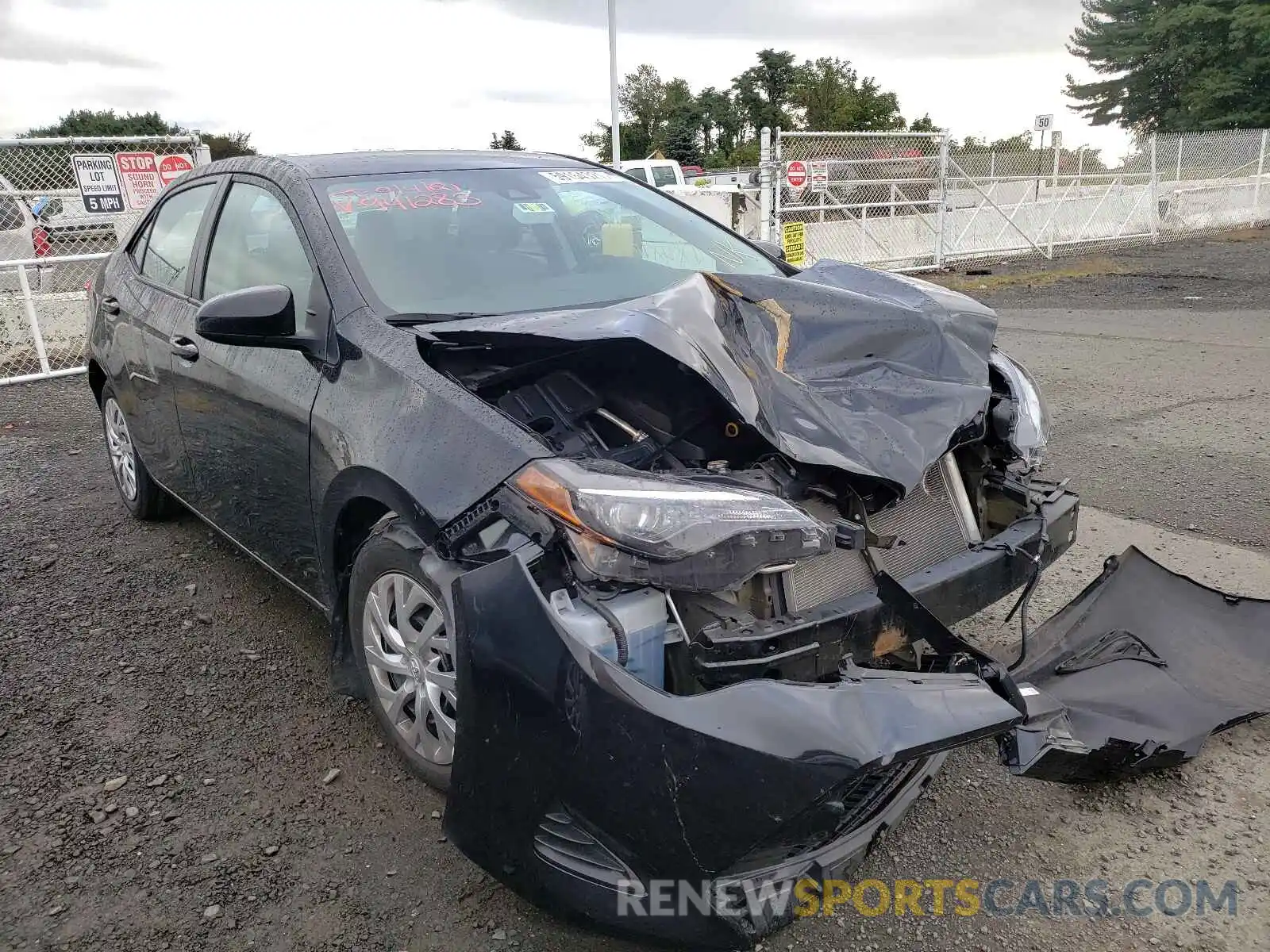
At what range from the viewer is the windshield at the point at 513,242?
2971 millimetres

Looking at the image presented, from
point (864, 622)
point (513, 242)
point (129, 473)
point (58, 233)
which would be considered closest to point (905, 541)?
point (864, 622)

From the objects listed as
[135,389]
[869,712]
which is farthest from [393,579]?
[135,389]

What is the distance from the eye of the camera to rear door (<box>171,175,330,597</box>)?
287cm

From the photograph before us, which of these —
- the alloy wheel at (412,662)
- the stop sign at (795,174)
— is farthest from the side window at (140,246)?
the stop sign at (795,174)

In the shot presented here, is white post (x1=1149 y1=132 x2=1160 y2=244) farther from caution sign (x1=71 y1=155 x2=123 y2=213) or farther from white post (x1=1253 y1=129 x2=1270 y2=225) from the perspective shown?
caution sign (x1=71 y1=155 x2=123 y2=213)

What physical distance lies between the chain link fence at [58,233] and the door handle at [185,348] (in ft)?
19.4

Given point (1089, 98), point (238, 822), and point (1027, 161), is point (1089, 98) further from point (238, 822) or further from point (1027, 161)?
point (238, 822)

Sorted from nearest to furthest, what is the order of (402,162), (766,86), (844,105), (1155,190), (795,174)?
(402,162)
(795,174)
(1155,190)
(844,105)
(766,86)

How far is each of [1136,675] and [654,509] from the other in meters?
1.72

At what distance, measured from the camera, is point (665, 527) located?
1945 mm

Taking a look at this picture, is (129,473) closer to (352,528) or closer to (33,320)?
(352,528)

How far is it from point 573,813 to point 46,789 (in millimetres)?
1873

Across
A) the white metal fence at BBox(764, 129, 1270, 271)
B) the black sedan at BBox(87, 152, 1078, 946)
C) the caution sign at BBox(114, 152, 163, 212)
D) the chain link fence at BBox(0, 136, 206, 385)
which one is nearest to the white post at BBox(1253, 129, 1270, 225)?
the white metal fence at BBox(764, 129, 1270, 271)

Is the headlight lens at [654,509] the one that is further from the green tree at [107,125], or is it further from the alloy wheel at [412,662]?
the green tree at [107,125]
